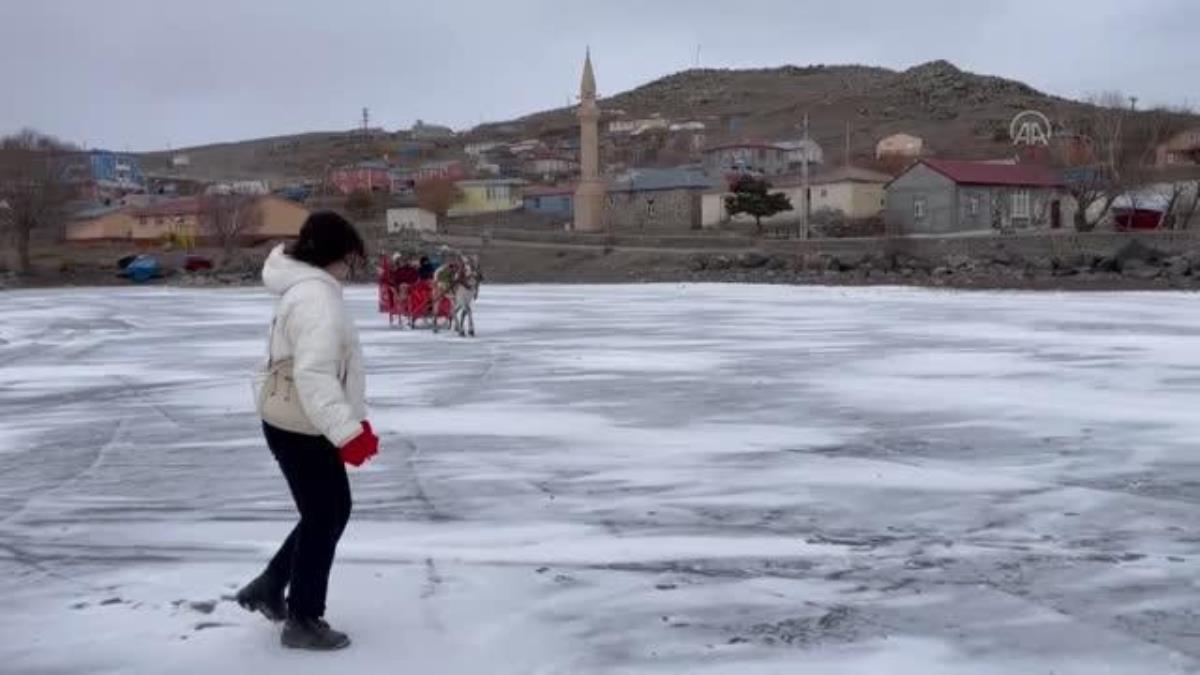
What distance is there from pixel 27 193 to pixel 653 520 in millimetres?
70494

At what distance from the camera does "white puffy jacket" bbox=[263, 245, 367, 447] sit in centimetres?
462

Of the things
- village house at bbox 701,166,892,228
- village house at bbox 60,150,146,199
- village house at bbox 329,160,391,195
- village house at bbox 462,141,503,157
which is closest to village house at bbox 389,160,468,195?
village house at bbox 329,160,391,195

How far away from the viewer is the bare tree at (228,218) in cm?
7356

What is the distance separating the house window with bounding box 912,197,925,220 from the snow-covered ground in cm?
5185

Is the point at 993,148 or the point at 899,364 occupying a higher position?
the point at 993,148

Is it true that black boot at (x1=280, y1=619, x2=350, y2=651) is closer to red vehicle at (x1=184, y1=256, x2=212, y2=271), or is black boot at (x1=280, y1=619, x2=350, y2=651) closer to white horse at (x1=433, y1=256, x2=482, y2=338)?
white horse at (x1=433, y1=256, x2=482, y2=338)

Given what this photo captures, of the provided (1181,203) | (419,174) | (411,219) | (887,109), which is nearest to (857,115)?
(887,109)

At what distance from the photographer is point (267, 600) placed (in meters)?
5.21

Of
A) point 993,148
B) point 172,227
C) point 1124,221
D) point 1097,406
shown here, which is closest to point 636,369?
point 1097,406

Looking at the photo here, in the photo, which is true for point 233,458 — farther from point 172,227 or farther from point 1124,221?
point 172,227

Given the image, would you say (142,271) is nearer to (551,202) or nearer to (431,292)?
(551,202)

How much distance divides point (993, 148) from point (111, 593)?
112 m

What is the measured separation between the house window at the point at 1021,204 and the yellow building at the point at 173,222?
3775cm

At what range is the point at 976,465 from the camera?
8.72 m
